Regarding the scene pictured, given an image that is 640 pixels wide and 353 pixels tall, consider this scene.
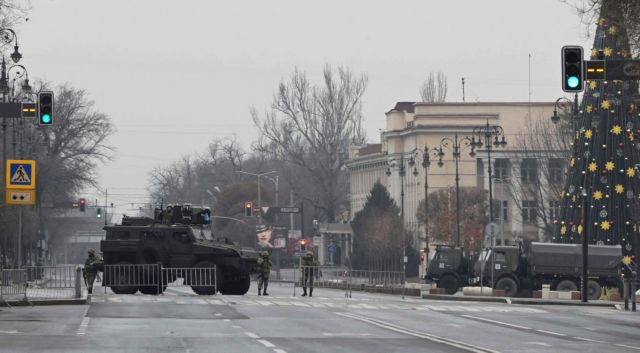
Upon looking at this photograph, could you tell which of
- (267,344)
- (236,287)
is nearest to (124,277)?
(236,287)

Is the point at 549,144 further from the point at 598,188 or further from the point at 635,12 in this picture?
the point at 635,12

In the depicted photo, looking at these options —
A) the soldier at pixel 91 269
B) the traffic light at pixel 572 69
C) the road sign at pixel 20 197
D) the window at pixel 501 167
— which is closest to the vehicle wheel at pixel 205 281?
the soldier at pixel 91 269

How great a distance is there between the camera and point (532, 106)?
414ft

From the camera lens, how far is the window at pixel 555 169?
8625cm

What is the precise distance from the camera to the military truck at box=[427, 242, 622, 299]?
5350cm

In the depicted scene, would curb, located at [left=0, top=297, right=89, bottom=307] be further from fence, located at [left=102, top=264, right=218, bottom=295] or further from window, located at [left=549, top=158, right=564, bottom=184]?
window, located at [left=549, top=158, right=564, bottom=184]

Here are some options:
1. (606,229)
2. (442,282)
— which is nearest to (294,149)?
(442,282)

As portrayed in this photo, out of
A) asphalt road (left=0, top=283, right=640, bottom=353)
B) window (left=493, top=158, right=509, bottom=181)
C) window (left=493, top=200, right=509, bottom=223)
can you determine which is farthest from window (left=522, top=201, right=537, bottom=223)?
asphalt road (left=0, top=283, right=640, bottom=353)

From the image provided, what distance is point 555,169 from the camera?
88.1 meters

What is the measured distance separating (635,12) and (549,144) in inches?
2278

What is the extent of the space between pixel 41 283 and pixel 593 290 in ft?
63.1

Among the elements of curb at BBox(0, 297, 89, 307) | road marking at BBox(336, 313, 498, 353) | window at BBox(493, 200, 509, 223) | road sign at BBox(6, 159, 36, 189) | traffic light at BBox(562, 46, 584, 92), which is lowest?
road marking at BBox(336, 313, 498, 353)

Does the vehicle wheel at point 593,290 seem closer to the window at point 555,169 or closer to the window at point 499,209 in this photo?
the window at point 555,169

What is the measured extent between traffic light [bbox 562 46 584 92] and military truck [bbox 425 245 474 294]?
3115 cm
